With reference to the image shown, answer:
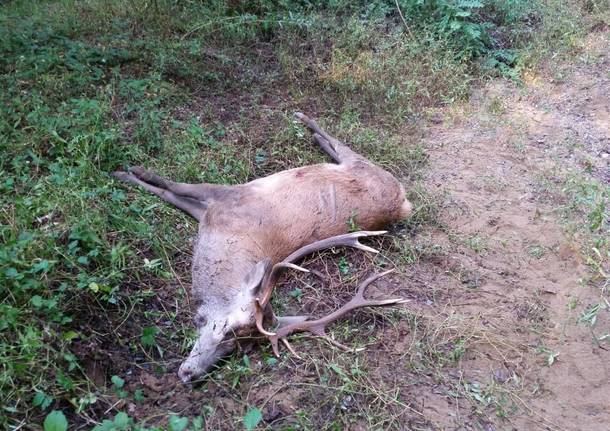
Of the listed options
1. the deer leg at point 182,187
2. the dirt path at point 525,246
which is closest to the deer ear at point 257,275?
the deer leg at point 182,187

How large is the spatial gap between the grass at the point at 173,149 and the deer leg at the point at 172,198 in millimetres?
134

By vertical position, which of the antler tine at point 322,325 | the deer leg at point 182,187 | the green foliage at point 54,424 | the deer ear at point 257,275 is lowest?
the antler tine at point 322,325

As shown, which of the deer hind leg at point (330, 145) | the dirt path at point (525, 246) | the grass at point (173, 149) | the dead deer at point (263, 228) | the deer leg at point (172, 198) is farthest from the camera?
the deer hind leg at point (330, 145)

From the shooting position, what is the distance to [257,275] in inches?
158

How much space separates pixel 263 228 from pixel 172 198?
92cm

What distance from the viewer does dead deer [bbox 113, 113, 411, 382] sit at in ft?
13.0

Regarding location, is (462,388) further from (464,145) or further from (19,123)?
(19,123)

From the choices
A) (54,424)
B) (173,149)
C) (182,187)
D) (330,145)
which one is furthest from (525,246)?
(54,424)

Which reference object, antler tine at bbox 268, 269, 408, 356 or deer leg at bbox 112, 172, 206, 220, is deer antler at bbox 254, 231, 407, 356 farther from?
deer leg at bbox 112, 172, 206, 220

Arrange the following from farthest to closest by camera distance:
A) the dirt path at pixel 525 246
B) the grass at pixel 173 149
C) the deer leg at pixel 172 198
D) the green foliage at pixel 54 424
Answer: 1. the deer leg at pixel 172 198
2. the dirt path at pixel 525 246
3. the grass at pixel 173 149
4. the green foliage at pixel 54 424

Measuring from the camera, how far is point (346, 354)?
12.9ft

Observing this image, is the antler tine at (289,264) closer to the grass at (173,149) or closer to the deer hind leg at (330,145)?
the grass at (173,149)

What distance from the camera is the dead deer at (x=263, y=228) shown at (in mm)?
3953

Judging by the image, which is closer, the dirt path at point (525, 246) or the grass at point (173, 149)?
the grass at point (173, 149)
